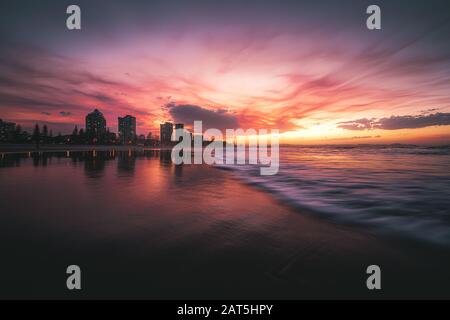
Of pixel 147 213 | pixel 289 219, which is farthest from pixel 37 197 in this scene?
pixel 289 219

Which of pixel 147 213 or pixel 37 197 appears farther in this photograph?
pixel 37 197

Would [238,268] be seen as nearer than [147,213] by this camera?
Yes

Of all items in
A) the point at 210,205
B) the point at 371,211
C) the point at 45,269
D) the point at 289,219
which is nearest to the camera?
the point at 45,269

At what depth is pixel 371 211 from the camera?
738 cm

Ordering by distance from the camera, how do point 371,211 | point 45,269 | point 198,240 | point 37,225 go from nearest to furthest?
point 45,269 < point 198,240 < point 37,225 < point 371,211

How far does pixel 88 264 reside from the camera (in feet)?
12.8

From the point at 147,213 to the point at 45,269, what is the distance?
3.26 m

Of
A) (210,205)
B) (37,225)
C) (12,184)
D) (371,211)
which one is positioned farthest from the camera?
(12,184)

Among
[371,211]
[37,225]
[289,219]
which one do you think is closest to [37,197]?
[37,225]
